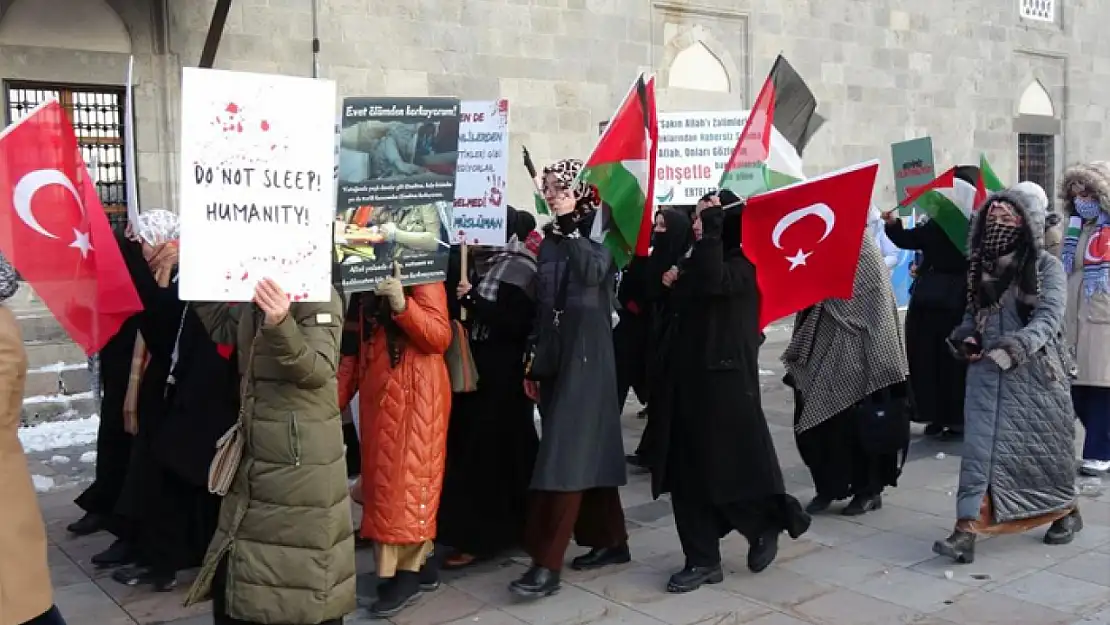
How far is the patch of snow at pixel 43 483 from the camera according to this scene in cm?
697

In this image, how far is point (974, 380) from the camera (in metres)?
5.25

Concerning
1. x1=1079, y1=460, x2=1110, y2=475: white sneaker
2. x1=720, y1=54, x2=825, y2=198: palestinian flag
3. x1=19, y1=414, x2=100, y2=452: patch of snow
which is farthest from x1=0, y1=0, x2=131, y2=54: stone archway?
x1=1079, y1=460, x2=1110, y2=475: white sneaker

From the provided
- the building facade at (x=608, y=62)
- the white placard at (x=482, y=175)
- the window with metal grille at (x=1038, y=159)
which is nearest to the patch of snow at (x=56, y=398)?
the building facade at (x=608, y=62)

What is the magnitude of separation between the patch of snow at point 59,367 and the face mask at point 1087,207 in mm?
7915

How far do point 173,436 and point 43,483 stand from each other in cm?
308

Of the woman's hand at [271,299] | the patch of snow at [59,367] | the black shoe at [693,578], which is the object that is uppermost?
the woman's hand at [271,299]

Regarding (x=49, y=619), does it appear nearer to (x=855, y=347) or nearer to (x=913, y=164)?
(x=855, y=347)

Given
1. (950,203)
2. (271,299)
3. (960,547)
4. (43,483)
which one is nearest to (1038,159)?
(950,203)

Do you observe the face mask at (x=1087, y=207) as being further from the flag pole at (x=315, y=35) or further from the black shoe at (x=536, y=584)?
the flag pole at (x=315, y=35)

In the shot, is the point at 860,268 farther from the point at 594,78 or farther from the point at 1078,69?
the point at 1078,69

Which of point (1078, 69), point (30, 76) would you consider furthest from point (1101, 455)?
point (1078, 69)

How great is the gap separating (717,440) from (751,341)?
1.61ft

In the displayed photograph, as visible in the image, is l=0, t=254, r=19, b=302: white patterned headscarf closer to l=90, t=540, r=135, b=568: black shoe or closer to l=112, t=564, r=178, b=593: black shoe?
l=112, t=564, r=178, b=593: black shoe

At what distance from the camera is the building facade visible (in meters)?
9.95
